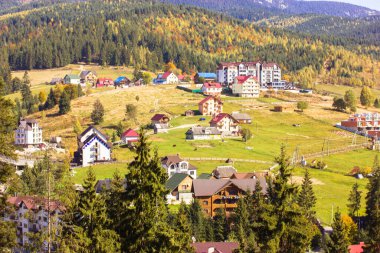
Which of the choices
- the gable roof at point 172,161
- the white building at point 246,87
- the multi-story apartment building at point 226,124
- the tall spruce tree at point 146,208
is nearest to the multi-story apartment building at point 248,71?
the white building at point 246,87

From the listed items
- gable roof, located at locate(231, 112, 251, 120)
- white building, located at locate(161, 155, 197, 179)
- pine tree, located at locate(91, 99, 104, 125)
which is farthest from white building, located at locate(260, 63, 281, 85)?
white building, located at locate(161, 155, 197, 179)

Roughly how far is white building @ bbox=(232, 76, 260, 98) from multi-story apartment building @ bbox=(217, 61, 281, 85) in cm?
1747

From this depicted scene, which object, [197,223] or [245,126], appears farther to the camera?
[245,126]

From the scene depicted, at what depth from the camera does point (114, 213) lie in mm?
26016

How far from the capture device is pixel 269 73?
173250 millimetres

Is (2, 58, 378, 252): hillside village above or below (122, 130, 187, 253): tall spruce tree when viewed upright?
below

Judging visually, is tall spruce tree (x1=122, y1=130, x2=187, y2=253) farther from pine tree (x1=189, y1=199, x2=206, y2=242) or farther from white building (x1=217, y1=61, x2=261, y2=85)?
white building (x1=217, y1=61, x2=261, y2=85)

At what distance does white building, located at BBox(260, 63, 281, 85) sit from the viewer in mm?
172750

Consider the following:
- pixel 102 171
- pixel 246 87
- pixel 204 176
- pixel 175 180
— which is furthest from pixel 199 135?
pixel 246 87

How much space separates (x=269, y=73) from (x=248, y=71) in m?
7.45

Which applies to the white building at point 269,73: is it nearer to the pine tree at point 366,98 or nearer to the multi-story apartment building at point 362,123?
the pine tree at point 366,98

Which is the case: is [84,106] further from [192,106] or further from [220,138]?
[220,138]

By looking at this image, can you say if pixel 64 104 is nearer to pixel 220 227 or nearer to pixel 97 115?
pixel 97 115

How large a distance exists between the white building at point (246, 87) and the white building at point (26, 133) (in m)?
62.3
